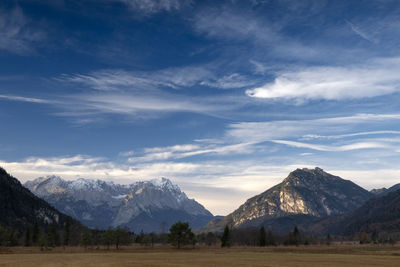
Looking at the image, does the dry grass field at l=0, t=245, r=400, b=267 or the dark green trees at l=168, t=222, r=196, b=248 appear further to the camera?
the dark green trees at l=168, t=222, r=196, b=248

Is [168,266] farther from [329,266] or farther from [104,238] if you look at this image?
[104,238]

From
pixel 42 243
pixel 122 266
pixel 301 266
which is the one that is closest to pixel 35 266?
pixel 122 266

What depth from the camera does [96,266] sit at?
70.3 m

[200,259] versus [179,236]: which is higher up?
[179,236]

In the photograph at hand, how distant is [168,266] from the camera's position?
71.2 metres

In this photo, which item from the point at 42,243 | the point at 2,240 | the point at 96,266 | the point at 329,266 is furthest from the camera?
the point at 2,240

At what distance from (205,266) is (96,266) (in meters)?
20.8

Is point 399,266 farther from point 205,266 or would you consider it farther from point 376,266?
point 205,266

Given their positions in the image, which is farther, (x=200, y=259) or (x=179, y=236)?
(x=179, y=236)

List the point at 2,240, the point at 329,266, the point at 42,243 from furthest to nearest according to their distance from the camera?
the point at 2,240 < the point at 42,243 < the point at 329,266

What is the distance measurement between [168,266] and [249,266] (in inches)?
626

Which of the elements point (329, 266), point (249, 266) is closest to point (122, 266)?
point (249, 266)

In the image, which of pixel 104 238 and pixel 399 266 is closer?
pixel 399 266

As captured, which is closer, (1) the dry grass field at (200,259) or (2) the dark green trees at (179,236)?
(1) the dry grass field at (200,259)
